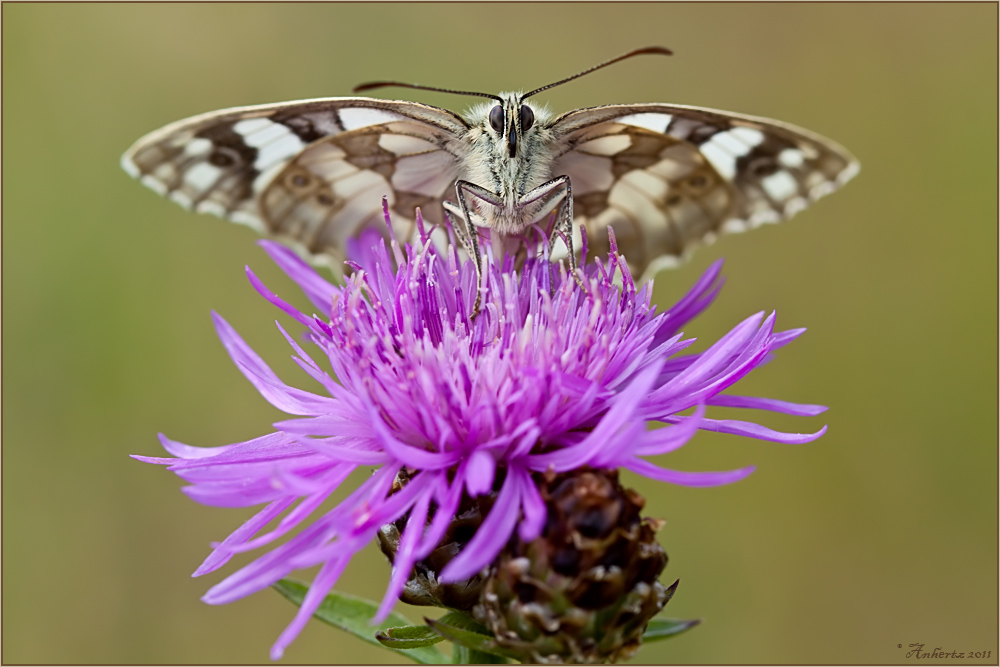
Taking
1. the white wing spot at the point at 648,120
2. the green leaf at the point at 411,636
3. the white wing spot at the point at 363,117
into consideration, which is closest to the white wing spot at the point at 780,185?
the white wing spot at the point at 648,120

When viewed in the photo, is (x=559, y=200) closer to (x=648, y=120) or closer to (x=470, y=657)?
(x=648, y=120)

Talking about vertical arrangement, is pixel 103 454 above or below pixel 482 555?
below

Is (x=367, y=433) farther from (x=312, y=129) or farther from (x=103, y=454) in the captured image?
(x=103, y=454)

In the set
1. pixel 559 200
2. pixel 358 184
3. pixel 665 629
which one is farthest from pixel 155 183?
pixel 665 629

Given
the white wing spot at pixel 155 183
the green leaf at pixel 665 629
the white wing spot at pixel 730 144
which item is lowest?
the green leaf at pixel 665 629

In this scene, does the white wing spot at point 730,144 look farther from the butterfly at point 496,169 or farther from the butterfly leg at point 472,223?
the butterfly leg at point 472,223

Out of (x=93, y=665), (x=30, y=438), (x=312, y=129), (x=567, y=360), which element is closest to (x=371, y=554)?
(x=93, y=665)
